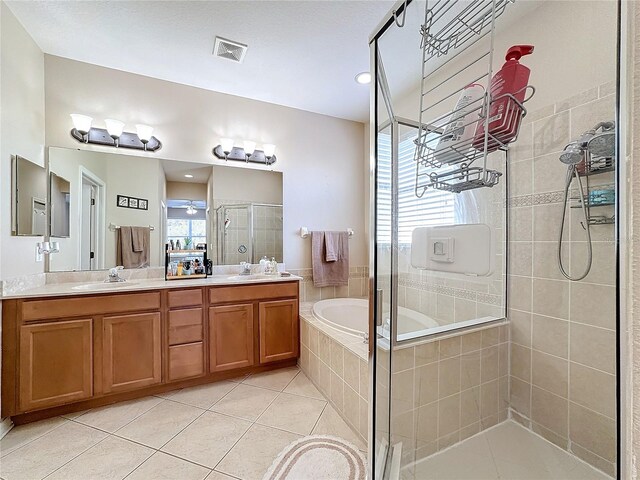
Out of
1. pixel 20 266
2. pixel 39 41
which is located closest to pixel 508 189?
pixel 20 266

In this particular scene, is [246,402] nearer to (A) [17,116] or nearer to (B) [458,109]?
(B) [458,109]

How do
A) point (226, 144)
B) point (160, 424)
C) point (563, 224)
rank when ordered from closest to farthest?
point (563, 224), point (160, 424), point (226, 144)

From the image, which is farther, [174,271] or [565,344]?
[174,271]

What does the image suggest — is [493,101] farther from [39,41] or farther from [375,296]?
[39,41]

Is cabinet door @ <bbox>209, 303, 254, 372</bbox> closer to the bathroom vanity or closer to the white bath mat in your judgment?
the bathroom vanity

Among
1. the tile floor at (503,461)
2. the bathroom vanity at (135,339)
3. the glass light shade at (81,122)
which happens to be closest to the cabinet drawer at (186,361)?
the bathroom vanity at (135,339)

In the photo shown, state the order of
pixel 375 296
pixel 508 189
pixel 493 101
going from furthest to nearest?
pixel 508 189, pixel 375 296, pixel 493 101

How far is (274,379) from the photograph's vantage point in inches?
91.4

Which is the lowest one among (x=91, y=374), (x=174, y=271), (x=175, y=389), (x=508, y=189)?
(x=175, y=389)

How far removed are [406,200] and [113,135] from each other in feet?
7.96

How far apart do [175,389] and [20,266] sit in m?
1.34

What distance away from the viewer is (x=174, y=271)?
243 cm

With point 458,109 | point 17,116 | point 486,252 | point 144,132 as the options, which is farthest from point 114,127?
point 486,252

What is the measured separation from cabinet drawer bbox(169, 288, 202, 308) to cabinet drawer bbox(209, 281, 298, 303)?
96mm
